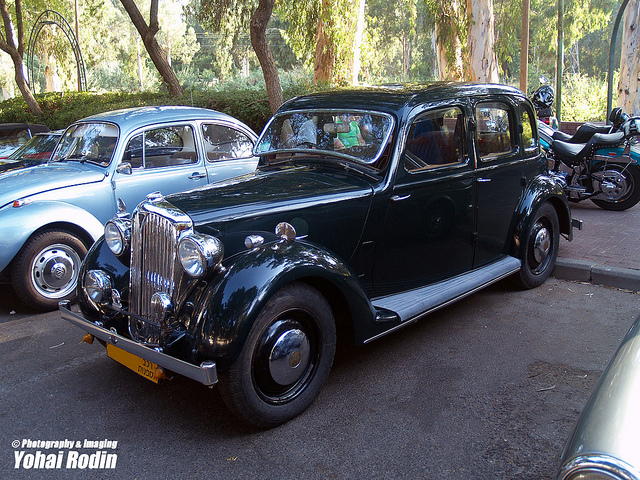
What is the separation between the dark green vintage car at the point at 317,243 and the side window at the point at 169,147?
199 cm

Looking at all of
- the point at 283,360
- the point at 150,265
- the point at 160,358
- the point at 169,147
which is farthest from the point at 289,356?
the point at 169,147

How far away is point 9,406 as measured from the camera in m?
3.54

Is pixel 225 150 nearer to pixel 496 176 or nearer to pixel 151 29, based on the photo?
pixel 496 176

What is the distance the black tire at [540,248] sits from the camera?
5239mm

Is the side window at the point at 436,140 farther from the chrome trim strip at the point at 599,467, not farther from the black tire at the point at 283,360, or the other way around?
the chrome trim strip at the point at 599,467

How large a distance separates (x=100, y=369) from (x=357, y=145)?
2.52m

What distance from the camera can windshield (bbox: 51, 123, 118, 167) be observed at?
242 inches

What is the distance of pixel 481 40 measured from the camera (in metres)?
12.9

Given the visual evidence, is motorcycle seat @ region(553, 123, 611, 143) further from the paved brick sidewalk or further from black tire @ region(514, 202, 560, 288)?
black tire @ region(514, 202, 560, 288)

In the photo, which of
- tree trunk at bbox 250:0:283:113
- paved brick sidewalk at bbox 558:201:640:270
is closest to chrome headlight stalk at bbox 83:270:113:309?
paved brick sidewalk at bbox 558:201:640:270

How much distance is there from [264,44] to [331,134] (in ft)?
20.4

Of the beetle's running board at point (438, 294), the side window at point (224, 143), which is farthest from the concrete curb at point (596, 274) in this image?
the side window at point (224, 143)

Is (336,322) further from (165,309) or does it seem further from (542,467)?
(542,467)

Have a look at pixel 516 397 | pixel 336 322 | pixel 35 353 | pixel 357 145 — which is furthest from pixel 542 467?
pixel 35 353
